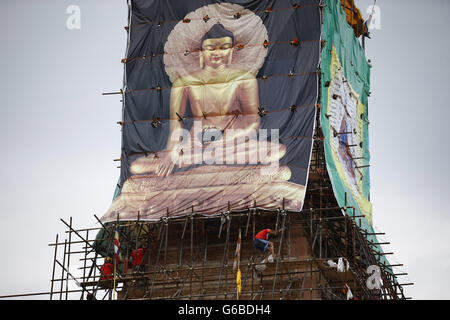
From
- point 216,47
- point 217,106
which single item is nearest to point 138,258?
point 217,106

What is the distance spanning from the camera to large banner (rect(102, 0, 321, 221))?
4291 centimetres

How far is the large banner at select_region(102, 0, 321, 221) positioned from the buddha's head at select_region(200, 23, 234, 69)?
0.14ft

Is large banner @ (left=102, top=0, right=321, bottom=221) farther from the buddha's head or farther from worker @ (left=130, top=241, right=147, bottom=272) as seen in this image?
worker @ (left=130, top=241, right=147, bottom=272)

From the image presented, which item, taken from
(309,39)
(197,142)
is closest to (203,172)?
(197,142)

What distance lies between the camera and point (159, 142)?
44.9 metres

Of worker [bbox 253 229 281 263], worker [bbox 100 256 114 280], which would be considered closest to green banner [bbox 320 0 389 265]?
worker [bbox 253 229 281 263]

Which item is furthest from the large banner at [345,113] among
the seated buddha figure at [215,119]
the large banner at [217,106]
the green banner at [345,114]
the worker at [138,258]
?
the worker at [138,258]

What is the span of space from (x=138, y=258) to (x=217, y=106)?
23.3 feet

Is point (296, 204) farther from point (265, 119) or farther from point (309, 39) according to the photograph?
point (309, 39)

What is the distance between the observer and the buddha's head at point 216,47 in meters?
45.8

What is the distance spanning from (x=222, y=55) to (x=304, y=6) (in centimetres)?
402

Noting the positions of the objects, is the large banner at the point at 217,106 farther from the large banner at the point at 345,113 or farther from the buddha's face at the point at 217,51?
the large banner at the point at 345,113

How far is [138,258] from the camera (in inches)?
1709

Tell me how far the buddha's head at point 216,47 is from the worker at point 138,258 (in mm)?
8357
